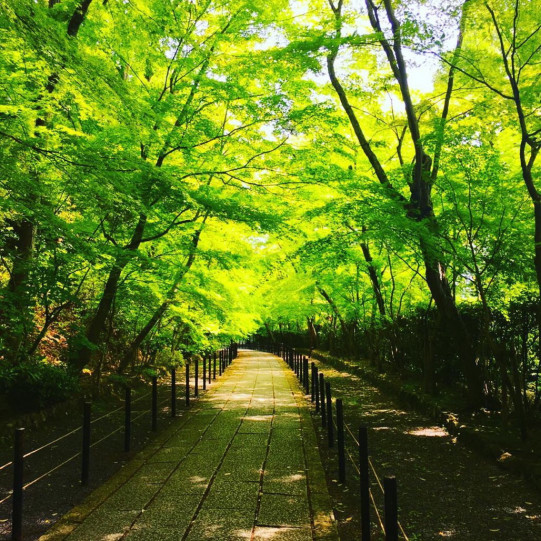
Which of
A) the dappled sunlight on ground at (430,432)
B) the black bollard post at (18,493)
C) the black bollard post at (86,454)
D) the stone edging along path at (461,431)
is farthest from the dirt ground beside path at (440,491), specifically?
the black bollard post at (86,454)

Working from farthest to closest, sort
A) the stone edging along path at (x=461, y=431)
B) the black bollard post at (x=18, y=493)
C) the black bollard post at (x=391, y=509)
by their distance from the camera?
the stone edging along path at (x=461, y=431)
the black bollard post at (x=18, y=493)
the black bollard post at (x=391, y=509)

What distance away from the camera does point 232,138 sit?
9117 mm

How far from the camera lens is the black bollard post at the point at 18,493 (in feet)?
→ 12.4

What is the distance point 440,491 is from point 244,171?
7.32 meters

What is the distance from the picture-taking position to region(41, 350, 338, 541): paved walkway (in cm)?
394

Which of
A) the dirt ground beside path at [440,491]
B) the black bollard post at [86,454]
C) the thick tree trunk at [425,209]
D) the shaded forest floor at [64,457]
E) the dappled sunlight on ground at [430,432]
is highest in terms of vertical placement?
the thick tree trunk at [425,209]

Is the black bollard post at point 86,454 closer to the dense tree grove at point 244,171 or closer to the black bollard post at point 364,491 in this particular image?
Result: the dense tree grove at point 244,171

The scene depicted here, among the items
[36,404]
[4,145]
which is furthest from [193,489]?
[4,145]

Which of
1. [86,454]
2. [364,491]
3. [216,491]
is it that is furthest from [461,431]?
[86,454]

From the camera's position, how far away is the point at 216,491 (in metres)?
4.89

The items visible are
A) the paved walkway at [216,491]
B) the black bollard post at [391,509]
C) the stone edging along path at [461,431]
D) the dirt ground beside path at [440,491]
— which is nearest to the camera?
the black bollard post at [391,509]

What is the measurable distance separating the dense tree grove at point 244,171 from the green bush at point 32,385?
0.09 metres

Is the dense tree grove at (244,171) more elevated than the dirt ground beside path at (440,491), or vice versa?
the dense tree grove at (244,171)

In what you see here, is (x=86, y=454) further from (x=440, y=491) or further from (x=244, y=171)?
(x=244, y=171)
